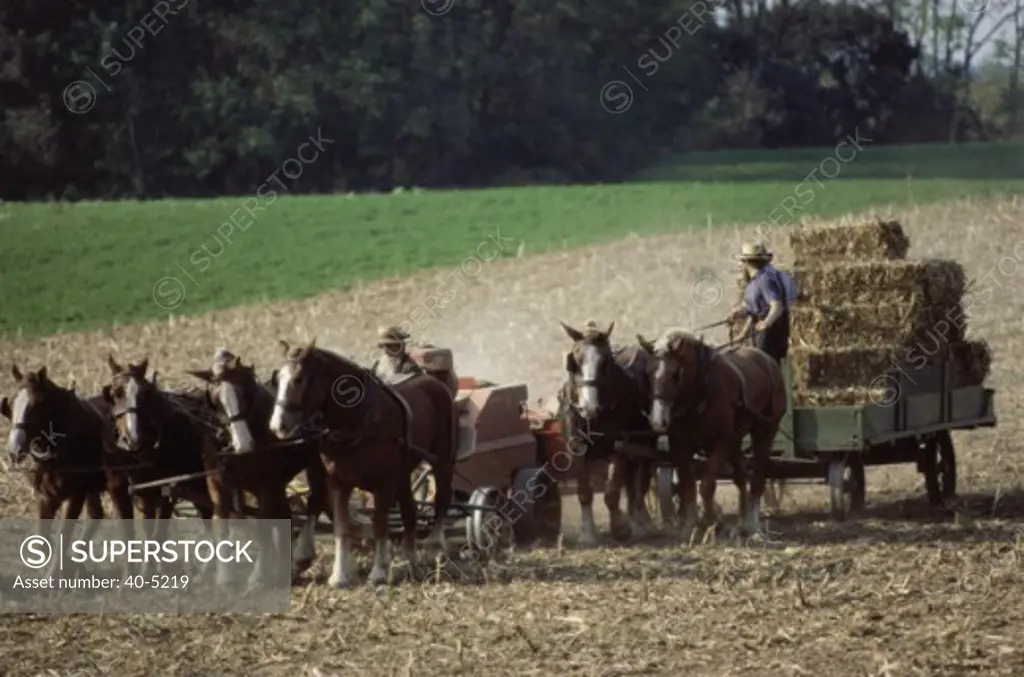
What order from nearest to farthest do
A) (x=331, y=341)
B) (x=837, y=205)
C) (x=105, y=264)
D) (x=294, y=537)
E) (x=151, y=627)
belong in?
(x=151, y=627), (x=294, y=537), (x=331, y=341), (x=105, y=264), (x=837, y=205)

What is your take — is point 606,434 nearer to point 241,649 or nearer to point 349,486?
point 349,486

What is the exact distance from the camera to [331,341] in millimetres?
29453

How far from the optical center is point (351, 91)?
58.3 meters

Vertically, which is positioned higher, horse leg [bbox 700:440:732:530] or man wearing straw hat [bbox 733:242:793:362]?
man wearing straw hat [bbox 733:242:793:362]

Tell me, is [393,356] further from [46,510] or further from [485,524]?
[46,510]

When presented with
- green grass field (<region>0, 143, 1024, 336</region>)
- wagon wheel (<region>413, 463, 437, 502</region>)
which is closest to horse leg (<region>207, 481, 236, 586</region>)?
wagon wheel (<region>413, 463, 437, 502</region>)

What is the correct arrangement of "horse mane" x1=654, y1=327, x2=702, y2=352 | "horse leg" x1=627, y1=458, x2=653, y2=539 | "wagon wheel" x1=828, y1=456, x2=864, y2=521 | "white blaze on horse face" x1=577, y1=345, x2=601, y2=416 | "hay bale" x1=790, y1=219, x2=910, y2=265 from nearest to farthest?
"white blaze on horse face" x1=577, y1=345, x2=601, y2=416
"horse mane" x1=654, y1=327, x2=702, y2=352
"horse leg" x1=627, y1=458, x2=653, y2=539
"wagon wheel" x1=828, y1=456, x2=864, y2=521
"hay bale" x1=790, y1=219, x2=910, y2=265

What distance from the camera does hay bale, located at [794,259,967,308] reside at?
16047 mm

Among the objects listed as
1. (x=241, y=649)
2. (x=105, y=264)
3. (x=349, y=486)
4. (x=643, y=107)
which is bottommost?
(x=241, y=649)

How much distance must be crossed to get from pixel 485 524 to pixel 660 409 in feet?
5.53

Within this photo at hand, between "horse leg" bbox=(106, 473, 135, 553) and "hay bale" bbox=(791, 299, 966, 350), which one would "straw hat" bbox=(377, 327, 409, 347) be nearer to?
"horse leg" bbox=(106, 473, 135, 553)

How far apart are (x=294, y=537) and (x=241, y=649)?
294 centimetres

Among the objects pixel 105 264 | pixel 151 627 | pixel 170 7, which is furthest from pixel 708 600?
pixel 170 7

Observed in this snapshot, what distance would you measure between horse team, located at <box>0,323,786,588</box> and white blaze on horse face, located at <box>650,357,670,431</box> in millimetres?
11
